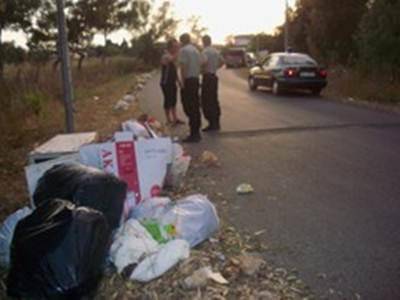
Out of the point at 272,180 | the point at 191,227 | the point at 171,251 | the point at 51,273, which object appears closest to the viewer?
the point at 51,273

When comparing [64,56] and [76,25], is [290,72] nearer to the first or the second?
[64,56]

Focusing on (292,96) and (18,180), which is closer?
(18,180)

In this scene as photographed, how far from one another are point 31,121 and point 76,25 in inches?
1069

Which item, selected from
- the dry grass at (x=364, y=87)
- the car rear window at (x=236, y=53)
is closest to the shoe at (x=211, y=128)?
the dry grass at (x=364, y=87)

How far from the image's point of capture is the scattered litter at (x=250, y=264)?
4.34m

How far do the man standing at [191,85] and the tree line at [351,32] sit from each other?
392 inches

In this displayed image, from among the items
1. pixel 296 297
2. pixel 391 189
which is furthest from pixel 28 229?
pixel 391 189

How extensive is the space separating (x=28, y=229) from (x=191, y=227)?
140cm

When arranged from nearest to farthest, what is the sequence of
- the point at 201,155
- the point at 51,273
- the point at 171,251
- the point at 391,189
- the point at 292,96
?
1. the point at 51,273
2. the point at 171,251
3. the point at 391,189
4. the point at 201,155
5. the point at 292,96

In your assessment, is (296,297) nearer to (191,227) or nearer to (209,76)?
(191,227)

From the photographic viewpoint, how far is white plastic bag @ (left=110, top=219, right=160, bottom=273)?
4293 mm

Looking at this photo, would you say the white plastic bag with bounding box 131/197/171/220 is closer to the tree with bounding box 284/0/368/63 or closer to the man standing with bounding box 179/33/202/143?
the man standing with bounding box 179/33/202/143

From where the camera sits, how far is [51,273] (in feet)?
12.7

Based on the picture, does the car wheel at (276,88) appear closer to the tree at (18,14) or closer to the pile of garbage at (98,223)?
the tree at (18,14)
